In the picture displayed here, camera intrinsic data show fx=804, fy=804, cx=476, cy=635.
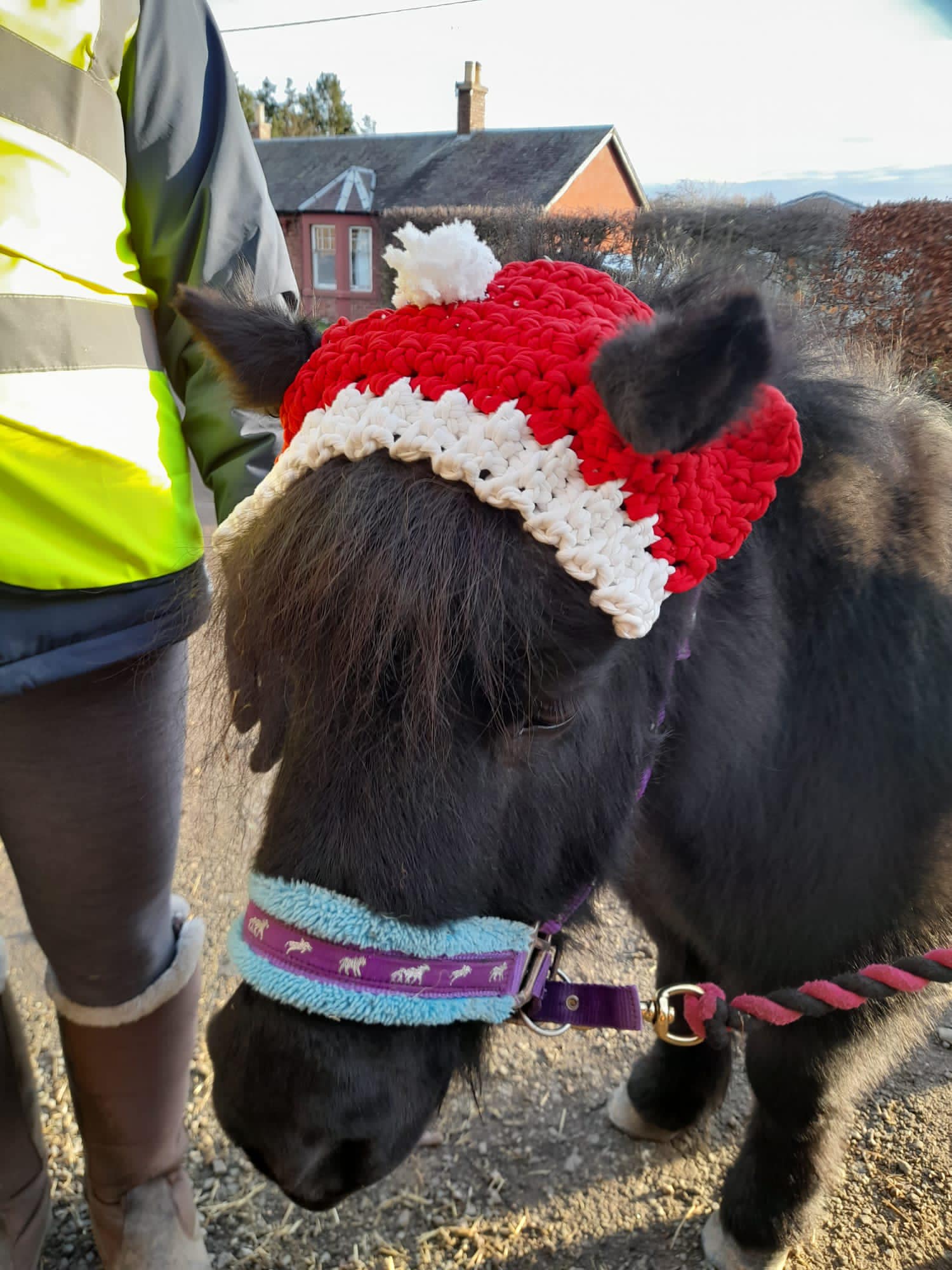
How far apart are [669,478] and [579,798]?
0.49m

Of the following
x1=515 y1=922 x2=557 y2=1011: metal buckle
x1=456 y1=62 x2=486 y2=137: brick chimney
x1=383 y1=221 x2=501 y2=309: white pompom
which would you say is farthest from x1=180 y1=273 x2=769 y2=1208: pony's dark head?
x1=456 y1=62 x2=486 y2=137: brick chimney

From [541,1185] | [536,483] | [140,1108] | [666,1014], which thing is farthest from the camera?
[541,1185]

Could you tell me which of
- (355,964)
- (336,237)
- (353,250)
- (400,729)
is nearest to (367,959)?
(355,964)

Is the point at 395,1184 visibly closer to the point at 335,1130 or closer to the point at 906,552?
the point at 335,1130

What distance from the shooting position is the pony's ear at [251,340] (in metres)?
1.28

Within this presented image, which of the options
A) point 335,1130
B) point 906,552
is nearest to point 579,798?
point 335,1130

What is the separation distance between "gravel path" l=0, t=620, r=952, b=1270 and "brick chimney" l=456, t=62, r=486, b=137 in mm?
28834

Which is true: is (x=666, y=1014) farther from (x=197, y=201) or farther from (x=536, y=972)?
(x=197, y=201)

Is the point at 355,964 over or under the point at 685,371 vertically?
under

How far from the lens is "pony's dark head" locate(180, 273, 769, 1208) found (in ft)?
3.38

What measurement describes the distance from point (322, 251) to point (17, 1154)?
26619 mm

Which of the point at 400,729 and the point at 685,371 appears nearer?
the point at 685,371

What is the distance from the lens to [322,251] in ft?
81.4

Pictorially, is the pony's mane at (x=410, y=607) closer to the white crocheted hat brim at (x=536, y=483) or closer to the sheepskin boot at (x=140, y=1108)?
the white crocheted hat brim at (x=536, y=483)
